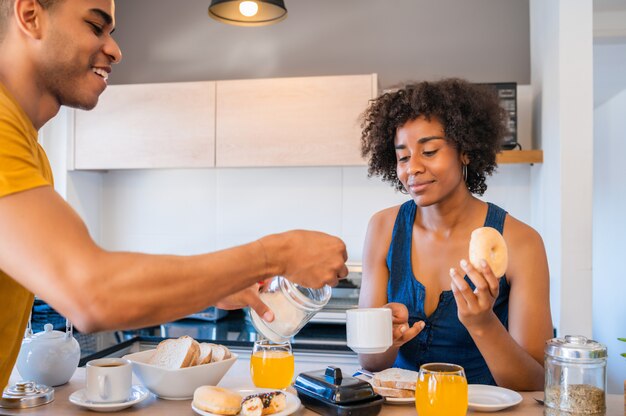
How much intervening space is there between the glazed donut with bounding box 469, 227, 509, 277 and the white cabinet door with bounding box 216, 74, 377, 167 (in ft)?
5.36

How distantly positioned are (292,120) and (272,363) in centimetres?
186

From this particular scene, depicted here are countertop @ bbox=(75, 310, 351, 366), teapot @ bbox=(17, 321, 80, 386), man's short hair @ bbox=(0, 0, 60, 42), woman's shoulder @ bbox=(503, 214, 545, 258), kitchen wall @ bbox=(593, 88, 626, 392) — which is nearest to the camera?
man's short hair @ bbox=(0, 0, 60, 42)

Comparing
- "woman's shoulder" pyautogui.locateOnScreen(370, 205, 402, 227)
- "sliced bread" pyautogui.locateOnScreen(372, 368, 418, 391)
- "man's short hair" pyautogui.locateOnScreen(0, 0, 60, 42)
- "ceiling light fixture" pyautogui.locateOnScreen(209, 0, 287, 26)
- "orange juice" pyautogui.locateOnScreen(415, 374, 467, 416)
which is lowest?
"sliced bread" pyautogui.locateOnScreen(372, 368, 418, 391)

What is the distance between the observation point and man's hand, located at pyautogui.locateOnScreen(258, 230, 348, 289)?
116cm

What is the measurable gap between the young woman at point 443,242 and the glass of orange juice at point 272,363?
1.17ft

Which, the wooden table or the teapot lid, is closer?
the wooden table

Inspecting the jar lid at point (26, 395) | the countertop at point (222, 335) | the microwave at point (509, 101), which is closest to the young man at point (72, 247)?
the jar lid at point (26, 395)

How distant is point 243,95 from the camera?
10.5 ft

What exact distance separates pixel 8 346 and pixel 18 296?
0.33 feet

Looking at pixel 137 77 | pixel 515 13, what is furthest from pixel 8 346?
pixel 515 13

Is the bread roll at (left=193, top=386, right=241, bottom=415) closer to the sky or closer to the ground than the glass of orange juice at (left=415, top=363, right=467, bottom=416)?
closer to the ground

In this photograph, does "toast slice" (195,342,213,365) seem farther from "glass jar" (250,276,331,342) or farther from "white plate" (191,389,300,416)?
"glass jar" (250,276,331,342)

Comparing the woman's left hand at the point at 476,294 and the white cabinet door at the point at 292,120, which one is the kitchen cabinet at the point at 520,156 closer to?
the white cabinet door at the point at 292,120

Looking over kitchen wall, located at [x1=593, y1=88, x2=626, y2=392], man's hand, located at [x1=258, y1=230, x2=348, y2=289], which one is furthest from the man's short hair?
kitchen wall, located at [x1=593, y1=88, x2=626, y2=392]
